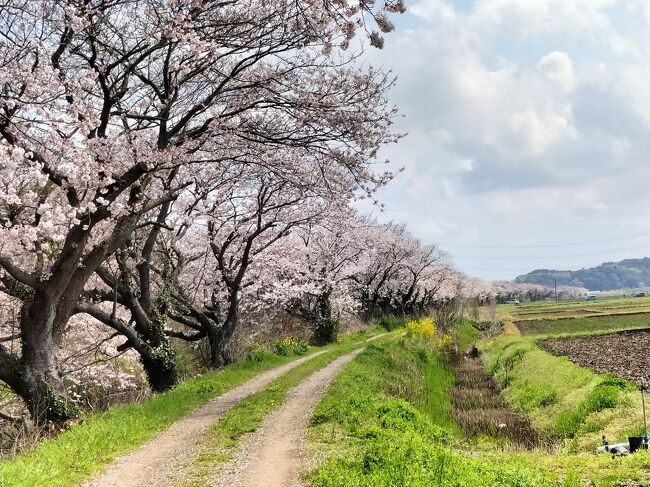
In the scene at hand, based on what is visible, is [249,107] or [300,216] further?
[300,216]

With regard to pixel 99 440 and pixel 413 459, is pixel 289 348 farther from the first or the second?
pixel 413 459

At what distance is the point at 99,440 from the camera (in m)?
9.30

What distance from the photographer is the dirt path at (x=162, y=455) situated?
7581mm

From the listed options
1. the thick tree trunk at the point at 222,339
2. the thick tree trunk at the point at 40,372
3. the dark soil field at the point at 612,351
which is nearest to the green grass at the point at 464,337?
the dark soil field at the point at 612,351

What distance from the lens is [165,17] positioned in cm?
986

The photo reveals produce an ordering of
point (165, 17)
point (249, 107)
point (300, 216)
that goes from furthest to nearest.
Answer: point (300, 216), point (249, 107), point (165, 17)

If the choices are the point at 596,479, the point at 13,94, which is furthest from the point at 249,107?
the point at 596,479

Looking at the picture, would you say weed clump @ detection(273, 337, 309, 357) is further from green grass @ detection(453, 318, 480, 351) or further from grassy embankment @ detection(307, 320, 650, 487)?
green grass @ detection(453, 318, 480, 351)

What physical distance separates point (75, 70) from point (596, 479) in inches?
476

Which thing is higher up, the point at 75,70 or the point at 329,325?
the point at 75,70

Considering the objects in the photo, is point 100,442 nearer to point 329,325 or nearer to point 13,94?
point 13,94

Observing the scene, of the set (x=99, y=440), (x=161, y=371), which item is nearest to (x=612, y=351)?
(x=161, y=371)

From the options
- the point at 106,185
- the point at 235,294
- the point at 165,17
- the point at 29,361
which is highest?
the point at 165,17

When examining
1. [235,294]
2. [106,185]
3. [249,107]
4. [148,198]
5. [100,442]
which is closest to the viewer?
[100,442]
